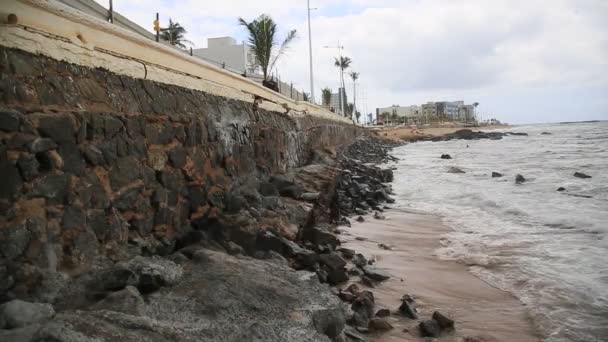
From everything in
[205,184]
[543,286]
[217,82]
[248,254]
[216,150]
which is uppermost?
[217,82]

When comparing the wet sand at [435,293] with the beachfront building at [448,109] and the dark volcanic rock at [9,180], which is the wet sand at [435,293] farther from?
the beachfront building at [448,109]

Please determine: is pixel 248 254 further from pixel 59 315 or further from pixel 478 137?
pixel 478 137

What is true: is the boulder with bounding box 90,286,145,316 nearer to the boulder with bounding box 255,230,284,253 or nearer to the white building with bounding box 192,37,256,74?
the boulder with bounding box 255,230,284,253

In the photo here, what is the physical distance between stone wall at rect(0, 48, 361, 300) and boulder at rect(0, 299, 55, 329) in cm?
39

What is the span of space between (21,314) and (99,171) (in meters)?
1.62

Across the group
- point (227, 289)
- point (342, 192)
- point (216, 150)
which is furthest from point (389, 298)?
point (342, 192)

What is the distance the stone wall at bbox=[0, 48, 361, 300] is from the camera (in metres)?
3.05

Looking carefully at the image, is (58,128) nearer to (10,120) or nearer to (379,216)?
(10,120)

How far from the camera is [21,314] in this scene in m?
2.49

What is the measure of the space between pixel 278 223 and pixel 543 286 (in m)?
3.46

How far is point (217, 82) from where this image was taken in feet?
24.2

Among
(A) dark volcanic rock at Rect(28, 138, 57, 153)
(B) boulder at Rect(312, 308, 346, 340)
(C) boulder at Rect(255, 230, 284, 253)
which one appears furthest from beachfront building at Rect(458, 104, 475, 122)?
(A) dark volcanic rock at Rect(28, 138, 57, 153)

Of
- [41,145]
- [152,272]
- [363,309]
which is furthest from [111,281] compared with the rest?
[363,309]

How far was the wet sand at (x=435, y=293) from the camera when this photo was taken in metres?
4.40
